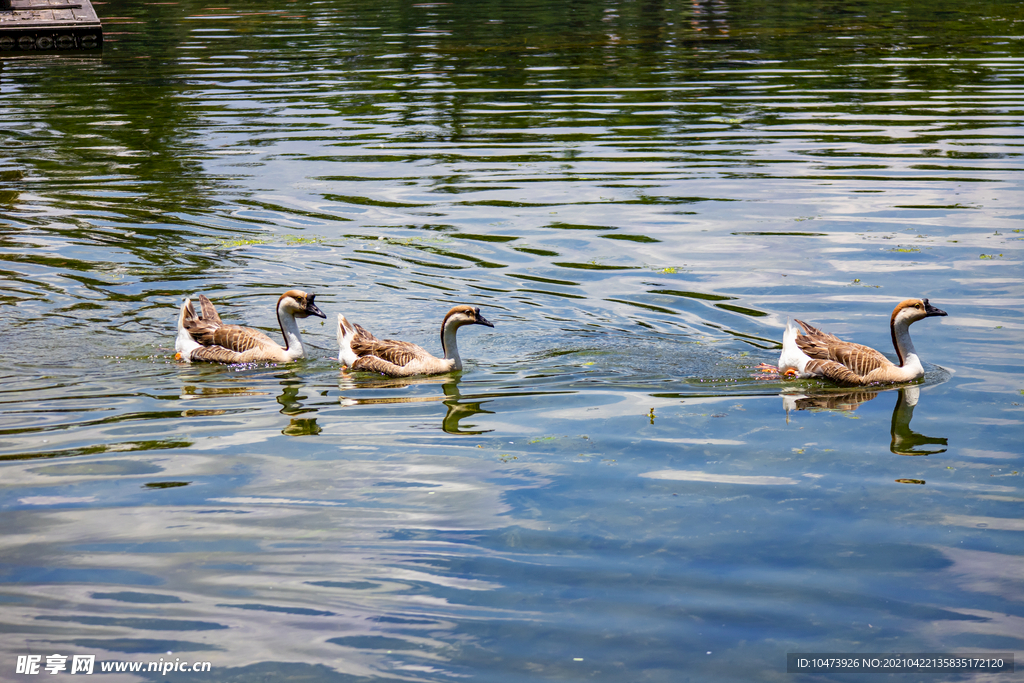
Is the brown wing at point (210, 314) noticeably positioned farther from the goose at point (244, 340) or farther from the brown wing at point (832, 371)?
the brown wing at point (832, 371)

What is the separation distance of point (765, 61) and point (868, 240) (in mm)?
18312

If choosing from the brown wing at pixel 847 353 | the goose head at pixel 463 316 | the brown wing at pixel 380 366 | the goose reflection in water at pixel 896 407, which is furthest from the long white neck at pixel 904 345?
the brown wing at pixel 380 366

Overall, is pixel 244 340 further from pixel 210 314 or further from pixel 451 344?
pixel 451 344

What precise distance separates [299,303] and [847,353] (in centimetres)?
632

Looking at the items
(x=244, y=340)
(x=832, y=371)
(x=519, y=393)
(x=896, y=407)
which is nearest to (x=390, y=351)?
(x=519, y=393)

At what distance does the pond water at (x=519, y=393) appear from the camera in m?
7.37

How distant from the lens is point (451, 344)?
41.4 ft

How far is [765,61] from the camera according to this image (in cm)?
3334

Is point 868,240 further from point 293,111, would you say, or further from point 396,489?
point 293,111

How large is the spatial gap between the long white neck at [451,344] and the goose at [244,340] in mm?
1516

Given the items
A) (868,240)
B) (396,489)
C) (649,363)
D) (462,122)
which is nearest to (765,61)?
(462,122)

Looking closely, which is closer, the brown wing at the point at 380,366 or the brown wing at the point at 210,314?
the brown wing at the point at 380,366

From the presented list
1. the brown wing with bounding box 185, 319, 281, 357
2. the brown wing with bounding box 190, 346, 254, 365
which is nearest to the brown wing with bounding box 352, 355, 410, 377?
the brown wing with bounding box 185, 319, 281, 357

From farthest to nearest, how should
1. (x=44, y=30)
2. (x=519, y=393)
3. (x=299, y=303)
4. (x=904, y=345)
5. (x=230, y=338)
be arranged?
1. (x=44, y=30)
2. (x=230, y=338)
3. (x=299, y=303)
4. (x=904, y=345)
5. (x=519, y=393)
